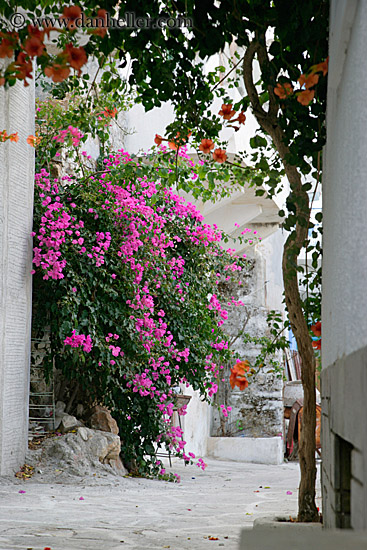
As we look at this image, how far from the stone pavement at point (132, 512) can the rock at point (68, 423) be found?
2.26ft

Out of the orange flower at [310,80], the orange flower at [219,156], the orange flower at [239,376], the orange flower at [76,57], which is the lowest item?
the orange flower at [239,376]

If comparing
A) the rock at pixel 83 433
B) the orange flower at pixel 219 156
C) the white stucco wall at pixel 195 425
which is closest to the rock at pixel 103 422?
the rock at pixel 83 433

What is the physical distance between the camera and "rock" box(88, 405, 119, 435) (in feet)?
20.6

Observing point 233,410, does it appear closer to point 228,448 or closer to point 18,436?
point 228,448

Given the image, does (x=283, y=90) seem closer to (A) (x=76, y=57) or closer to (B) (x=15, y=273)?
(A) (x=76, y=57)

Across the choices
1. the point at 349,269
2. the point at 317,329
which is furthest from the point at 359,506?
the point at 317,329

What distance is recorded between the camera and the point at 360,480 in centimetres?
141

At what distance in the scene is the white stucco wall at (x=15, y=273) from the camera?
17.6 ft

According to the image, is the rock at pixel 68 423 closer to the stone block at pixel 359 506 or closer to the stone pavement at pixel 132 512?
the stone pavement at pixel 132 512

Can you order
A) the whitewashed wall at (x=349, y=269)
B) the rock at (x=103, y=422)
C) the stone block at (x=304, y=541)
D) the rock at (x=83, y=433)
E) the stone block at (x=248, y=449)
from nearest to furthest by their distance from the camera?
the stone block at (x=304, y=541) < the whitewashed wall at (x=349, y=269) < the rock at (x=83, y=433) < the rock at (x=103, y=422) < the stone block at (x=248, y=449)

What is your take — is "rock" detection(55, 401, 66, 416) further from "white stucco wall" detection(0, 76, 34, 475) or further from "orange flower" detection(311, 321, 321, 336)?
"orange flower" detection(311, 321, 321, 336)

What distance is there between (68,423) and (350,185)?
4935mm

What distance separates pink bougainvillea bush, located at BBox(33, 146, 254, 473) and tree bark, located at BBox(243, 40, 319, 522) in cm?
252

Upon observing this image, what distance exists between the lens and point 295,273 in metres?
3.50
